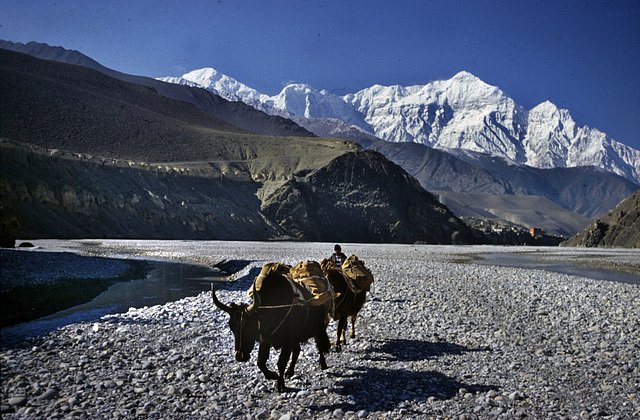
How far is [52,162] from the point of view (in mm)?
53000

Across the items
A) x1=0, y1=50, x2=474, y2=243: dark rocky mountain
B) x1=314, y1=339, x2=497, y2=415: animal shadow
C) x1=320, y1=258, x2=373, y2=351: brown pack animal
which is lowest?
x1=314, y1=339, x2=497, y2=415: animal shadow

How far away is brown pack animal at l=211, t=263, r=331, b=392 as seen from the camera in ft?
23.6

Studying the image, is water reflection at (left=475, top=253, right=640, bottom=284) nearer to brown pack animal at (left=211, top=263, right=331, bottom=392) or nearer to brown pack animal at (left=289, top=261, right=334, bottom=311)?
brown pack animal at (left=289, top=261, right=334, bottom=311)

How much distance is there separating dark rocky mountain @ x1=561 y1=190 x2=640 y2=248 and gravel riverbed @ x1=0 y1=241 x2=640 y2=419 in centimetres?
8134

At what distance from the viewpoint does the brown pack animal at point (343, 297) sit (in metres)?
9.85

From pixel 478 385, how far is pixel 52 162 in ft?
182

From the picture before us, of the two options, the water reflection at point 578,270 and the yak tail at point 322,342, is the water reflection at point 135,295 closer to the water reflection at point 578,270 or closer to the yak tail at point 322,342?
the yak tail at point 322,342

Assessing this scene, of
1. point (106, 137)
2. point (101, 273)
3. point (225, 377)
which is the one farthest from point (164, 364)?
point (106, 137)

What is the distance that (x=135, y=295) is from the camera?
1836 centimetres

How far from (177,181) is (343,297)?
6549 cm

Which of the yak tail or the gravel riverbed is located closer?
the gravel riverbed

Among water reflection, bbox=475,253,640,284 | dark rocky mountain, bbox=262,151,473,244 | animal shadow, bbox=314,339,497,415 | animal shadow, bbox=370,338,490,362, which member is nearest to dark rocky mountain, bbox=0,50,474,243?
dark rocky mountain, bbox=262,151,473,244

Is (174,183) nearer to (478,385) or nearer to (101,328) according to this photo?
(101,328)

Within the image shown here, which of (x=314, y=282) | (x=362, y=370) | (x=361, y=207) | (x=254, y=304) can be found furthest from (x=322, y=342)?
(x=361, y=207)
